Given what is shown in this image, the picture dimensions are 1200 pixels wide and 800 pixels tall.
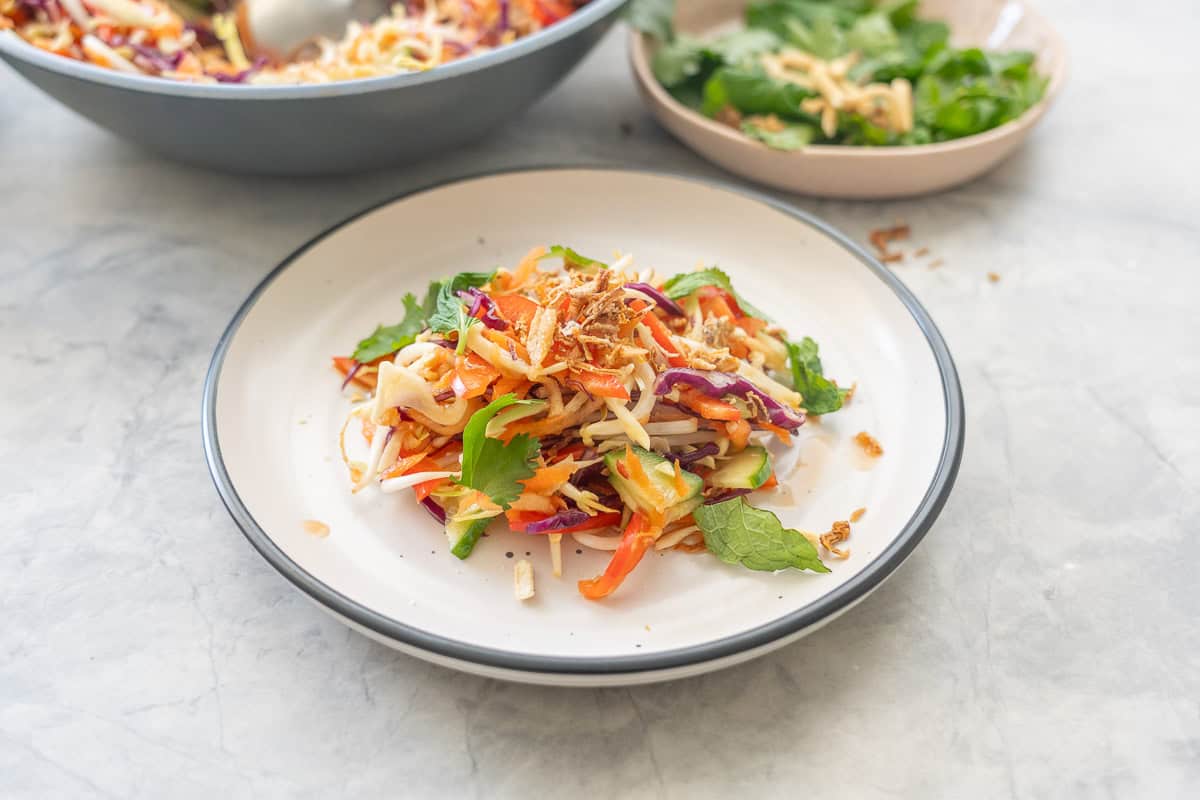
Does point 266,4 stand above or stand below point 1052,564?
above

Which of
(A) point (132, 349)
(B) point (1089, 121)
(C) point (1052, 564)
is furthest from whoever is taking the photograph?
(B) point (1089, 121)

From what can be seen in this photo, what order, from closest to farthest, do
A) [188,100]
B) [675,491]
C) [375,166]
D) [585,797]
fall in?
[585,797] < [675,491] < [188,100] < [375,166]

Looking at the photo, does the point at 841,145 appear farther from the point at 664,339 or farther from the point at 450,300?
the point at 450,300

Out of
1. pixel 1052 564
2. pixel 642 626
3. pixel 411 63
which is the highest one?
pixel 411 63

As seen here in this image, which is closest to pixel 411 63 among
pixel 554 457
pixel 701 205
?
pixel 701 205

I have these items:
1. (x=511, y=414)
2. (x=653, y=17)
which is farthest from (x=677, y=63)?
(x=511, y=414)

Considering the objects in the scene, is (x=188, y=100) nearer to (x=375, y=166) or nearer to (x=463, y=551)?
(x=375, y=166)

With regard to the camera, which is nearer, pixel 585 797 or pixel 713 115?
pixel 585 797
